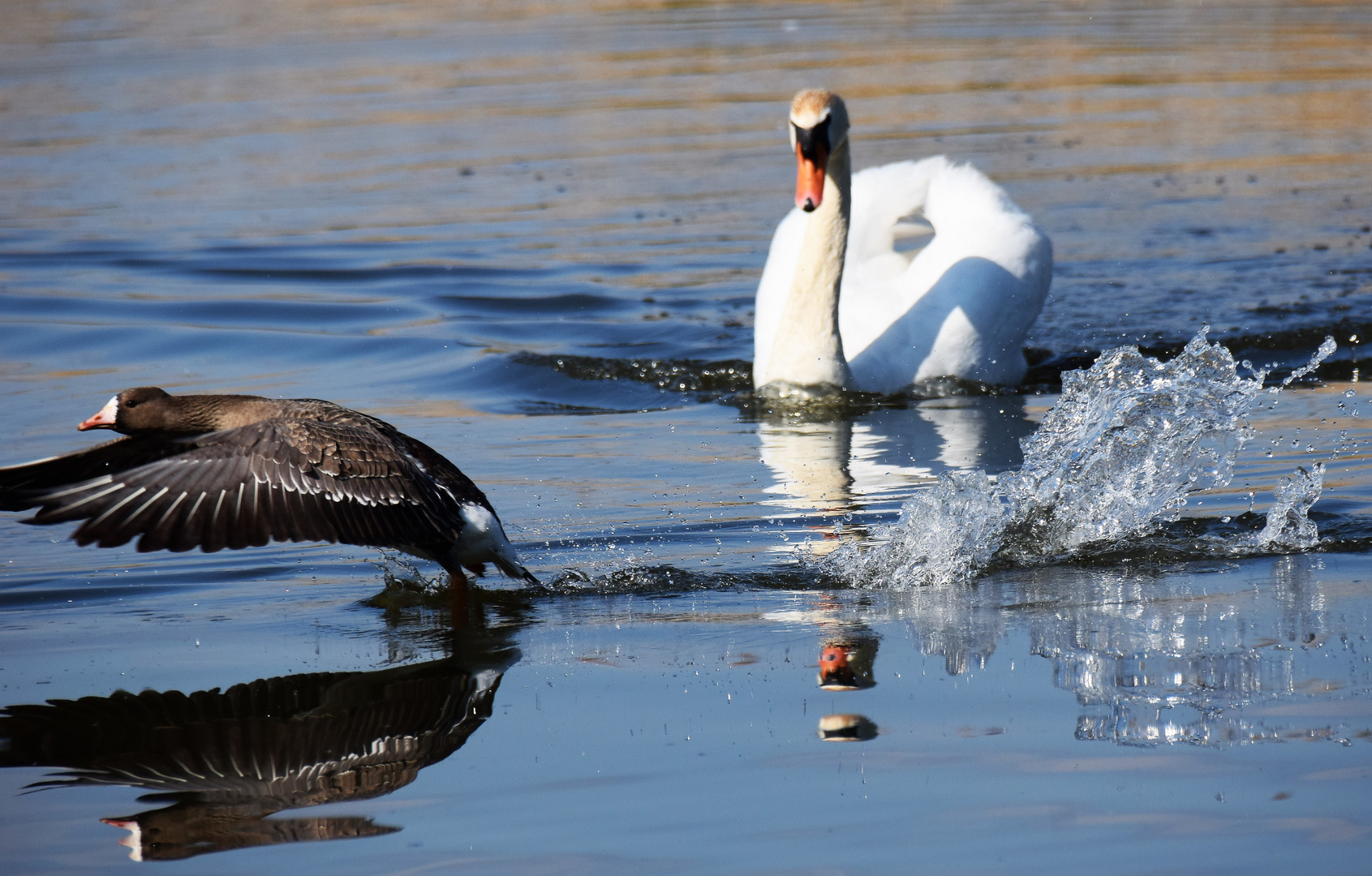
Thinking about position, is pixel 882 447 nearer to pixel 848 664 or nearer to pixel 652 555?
pixel 652 555

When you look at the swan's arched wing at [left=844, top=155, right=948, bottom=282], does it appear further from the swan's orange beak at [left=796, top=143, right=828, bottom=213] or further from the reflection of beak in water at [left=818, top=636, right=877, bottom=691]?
the reflection of beak in water at [left=818, top=636, right=877, bottom=691]

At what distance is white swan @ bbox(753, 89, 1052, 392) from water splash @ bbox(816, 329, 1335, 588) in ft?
4.51

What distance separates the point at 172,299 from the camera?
10.6 metres

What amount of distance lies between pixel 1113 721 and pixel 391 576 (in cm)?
249

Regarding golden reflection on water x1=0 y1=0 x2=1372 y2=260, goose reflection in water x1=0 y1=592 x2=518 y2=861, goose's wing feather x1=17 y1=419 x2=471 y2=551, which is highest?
golden reflection on water x1=0 y1=0 x2=1372 y2=260

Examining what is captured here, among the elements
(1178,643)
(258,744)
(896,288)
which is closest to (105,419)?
(258,744)

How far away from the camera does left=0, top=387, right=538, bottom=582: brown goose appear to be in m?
4.41

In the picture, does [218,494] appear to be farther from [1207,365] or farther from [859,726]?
[1207,365]

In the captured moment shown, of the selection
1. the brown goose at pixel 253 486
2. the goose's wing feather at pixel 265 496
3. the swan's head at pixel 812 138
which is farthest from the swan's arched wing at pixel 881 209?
the goose's wing feather at pixel 265 496

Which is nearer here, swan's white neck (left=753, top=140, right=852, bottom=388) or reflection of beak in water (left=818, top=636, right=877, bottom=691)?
reflection of beak in water (left=818, top=636, right=877, bottom=691)

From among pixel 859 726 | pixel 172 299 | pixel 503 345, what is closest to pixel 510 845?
pixel 859 726

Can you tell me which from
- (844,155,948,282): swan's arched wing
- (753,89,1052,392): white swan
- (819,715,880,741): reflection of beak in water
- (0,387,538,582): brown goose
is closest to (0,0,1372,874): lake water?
(819,715,880,741): reflection of beak in water

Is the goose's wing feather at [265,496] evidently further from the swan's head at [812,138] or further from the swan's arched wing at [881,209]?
the swan's arched wing at [881,209]

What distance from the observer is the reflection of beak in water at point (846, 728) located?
12.8 feet
